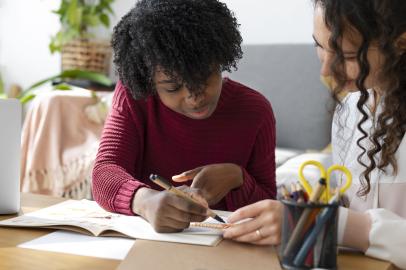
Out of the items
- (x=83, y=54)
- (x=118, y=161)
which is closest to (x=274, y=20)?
(x=83, y=54)

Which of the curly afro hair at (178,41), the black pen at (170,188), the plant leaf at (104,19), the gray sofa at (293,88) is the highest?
the curly afro hair at (178,41)

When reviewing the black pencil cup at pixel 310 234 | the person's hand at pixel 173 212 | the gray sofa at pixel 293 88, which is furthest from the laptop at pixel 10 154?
the gray sofa at pixel 293 88

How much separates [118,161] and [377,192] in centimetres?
51

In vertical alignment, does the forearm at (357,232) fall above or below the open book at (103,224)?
above

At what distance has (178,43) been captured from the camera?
1.07 m

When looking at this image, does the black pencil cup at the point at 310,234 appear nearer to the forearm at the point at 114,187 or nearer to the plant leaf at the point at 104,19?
the forearm at the point at 114,187

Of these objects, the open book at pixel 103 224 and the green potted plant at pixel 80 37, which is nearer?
the open book at pixel 103 224

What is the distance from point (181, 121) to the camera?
4.17 ft

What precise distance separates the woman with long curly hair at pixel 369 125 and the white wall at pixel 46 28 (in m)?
2.15

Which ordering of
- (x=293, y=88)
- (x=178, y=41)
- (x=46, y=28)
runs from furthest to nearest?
(x=46, y=28), (x=293, y=88), (x=178, y=41)

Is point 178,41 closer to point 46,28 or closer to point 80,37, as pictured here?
point 80,37

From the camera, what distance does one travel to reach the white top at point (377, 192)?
83cm

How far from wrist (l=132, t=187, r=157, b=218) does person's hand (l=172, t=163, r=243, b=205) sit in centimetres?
6

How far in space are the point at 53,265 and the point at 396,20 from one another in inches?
25.5
